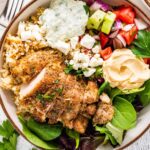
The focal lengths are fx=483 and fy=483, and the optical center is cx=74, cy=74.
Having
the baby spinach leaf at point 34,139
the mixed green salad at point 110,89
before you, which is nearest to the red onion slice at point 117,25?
the mixed green salad at point 110,89

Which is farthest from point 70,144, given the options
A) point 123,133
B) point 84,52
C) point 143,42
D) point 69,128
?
point 143,42

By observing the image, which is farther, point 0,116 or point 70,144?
point 0,116

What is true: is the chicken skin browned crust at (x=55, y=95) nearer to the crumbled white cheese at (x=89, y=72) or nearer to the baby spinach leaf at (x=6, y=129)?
the crumbled white cheese at (x=89, y=72)

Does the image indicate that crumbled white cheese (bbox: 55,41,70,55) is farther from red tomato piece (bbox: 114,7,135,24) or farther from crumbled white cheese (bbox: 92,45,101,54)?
red tomato piece (bbox: 114,7,135,24)

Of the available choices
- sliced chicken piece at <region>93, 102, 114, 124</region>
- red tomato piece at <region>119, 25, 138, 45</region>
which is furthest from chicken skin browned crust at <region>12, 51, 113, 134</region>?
red tomato piece at <region>119, 25, 138, 45</region>

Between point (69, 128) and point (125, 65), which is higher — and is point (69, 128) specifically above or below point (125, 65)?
below

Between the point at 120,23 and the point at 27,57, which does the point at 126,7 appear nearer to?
the point at 120,23
